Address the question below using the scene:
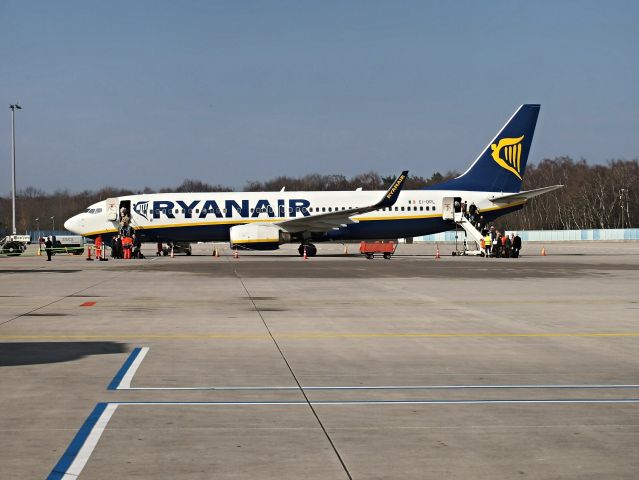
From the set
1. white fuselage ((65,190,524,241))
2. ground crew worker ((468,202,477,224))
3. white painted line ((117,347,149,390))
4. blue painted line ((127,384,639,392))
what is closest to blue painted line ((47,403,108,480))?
white painted line ((117,347,149,390))

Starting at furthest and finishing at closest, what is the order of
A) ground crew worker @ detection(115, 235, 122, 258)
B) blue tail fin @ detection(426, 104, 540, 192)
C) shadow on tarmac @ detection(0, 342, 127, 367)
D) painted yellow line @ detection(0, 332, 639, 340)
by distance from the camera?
blue tail fin @ detection(426, 104, 540, 192), ground crew worker @ detection(115, 235, 122, 258), painted yellow line @ detection(0, 332, 639, 340), shadow on tarmac @ detection(0, 342, 127, 367)

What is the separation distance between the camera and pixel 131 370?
35.5ft

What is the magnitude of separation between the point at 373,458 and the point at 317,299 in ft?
51.5

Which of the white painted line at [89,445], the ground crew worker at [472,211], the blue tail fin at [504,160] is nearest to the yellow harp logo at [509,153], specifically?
the blue tail fin at [504,160]

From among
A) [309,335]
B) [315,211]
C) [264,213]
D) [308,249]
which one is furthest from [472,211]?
[309,335]

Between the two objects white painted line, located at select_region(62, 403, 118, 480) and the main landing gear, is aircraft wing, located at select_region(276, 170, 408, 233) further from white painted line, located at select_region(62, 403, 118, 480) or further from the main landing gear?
white painted line, located at select_region(62, 403, 118, 480)

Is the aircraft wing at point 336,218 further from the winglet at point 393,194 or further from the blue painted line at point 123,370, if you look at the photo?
the blue painted line at point 123,370

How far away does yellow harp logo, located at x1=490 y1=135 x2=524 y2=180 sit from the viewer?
56.8 metres

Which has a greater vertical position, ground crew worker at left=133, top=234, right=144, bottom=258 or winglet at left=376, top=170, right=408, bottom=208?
winglet at left=376, top=170, right=408, bottom=208

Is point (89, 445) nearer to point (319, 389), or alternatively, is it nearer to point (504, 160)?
point (319, 389)

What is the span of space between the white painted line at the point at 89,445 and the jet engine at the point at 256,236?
4303cm

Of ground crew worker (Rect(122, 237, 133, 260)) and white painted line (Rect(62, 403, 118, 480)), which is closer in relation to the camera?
white painted line (Rect(62, 403, 118, 480))

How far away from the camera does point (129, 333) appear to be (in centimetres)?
1493

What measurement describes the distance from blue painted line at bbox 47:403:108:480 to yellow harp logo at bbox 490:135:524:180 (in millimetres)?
50617
